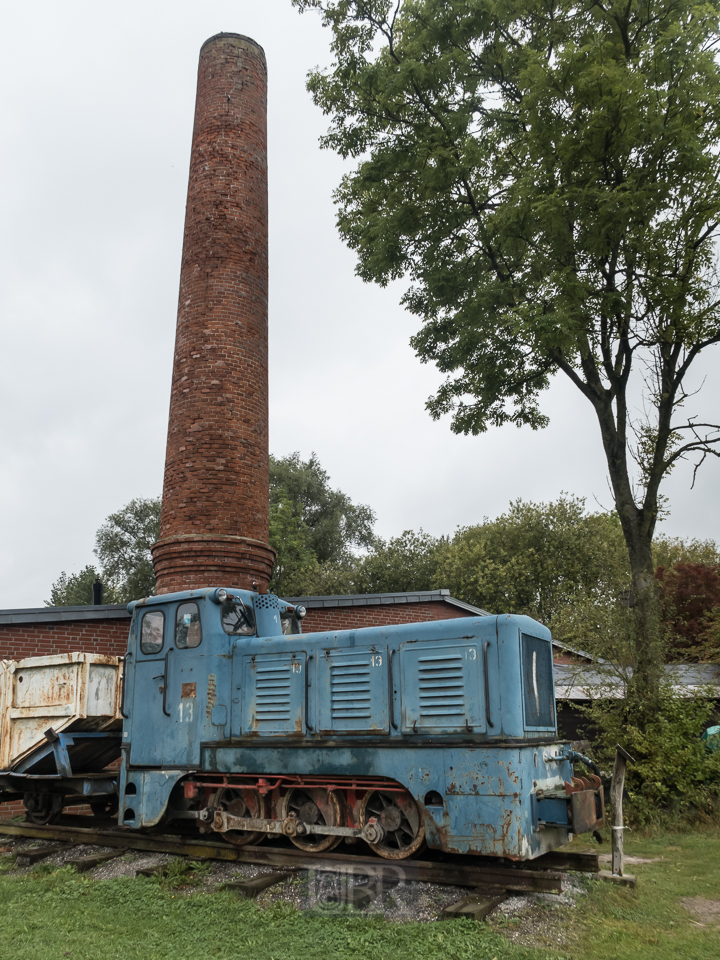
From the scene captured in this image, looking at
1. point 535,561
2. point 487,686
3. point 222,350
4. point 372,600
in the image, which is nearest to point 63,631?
point 222,350

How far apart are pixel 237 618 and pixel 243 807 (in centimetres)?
199

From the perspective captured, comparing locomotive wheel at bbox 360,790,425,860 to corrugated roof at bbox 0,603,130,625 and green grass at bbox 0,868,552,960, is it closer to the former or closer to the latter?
green grass at bbox 0,868,552,960

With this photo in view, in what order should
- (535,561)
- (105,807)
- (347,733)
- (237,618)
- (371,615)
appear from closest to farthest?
(347,733) < (237,618) < (105,807) < (371,615) < (535,561)

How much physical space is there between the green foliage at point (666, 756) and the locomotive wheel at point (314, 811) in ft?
17.4

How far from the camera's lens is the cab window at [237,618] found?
8.20 meters

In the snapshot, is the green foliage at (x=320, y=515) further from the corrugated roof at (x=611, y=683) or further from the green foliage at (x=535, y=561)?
the corrugated roof at (x=611, y=683)

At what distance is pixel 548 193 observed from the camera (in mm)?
12203

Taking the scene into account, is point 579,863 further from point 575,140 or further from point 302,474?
point 302,474

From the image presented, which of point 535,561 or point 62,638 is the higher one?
point 535,561

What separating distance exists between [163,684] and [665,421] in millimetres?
9418

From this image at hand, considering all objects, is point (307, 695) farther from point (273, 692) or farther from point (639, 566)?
point (639, 566)

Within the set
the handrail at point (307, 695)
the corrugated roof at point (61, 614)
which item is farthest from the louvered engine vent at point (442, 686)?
the corrugated roof at point (61, 614)

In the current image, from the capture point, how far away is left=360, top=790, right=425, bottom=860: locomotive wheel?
6629 millimetres

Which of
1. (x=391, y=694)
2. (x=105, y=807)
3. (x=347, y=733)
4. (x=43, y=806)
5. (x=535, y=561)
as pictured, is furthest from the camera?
(x=535, y=561)
